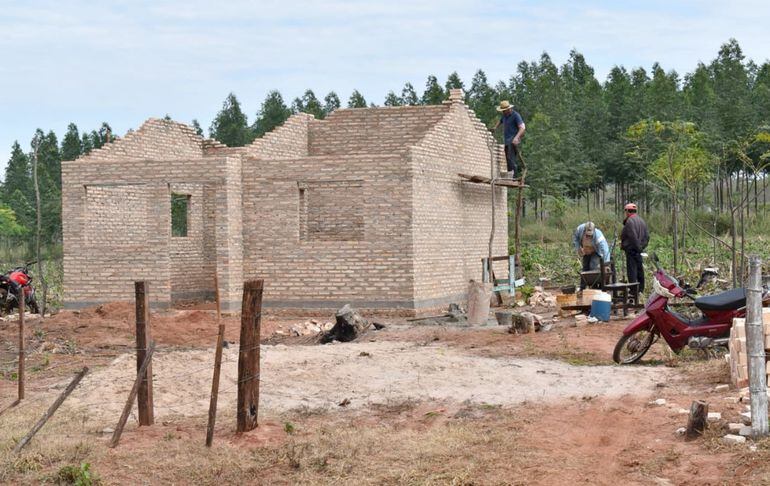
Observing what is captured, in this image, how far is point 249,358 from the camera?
7777 millimetres

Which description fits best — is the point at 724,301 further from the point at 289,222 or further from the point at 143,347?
the point at 289,222

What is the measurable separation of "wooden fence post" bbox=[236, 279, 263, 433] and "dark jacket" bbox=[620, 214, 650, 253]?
8444 millimetres

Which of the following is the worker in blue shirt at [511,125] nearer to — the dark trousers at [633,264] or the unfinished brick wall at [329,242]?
the unfinished brick wall at [329,242]

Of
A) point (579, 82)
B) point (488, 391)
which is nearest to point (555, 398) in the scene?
point (488, 391)

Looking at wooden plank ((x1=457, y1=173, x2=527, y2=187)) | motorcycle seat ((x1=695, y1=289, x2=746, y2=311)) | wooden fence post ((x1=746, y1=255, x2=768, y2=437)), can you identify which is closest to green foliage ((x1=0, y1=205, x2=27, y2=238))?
wooden plank ((x1=457, y1=173, x2=527, y2=187))

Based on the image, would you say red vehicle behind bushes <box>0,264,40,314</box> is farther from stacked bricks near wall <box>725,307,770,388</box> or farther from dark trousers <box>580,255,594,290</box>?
stacked bricks near wall <box>725,307,770,388</box>

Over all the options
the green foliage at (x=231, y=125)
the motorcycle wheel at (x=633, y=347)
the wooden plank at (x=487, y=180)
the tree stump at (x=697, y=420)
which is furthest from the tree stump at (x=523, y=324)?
the green foliage at (x=231, y=125)

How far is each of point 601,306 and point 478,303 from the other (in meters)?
2.04

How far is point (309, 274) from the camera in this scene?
1770 cm

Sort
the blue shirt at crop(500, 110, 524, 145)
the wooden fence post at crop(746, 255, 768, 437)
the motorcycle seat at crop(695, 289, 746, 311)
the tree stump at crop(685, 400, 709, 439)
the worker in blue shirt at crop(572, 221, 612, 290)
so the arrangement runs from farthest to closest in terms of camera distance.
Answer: the blue shirt at crop(500, 110, 524, 145), the worker in blue shirt at crop(572, 221, 612, 290), the motorcycle seat at crop(695, 289, 746, 311), the tree stump at crop(685, 400, 709, 439), the wooden fence post at crop(746, 255, 768, 437)

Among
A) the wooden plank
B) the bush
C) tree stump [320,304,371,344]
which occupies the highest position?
the wooden plank

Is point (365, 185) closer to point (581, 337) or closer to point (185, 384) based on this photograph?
point (581, 337)

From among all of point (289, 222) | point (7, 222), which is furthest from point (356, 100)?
point (289, 222)

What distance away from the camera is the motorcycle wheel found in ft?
34.2
